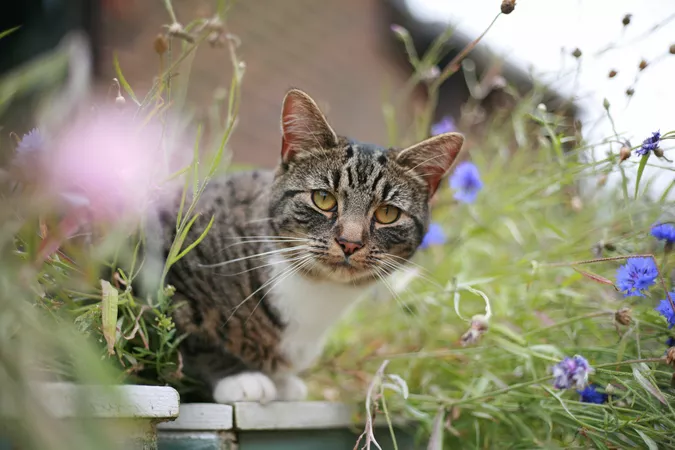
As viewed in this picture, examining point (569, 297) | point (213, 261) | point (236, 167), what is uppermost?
point (236, 167)

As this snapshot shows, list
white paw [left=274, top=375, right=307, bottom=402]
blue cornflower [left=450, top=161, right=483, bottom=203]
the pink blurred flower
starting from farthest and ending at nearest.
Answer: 1. blue cornflower [left=450, top=161, right=483, bottom=203]
2. white paw [left=274, top=375, right=307, bottom=402]
3. the pink blurred flower

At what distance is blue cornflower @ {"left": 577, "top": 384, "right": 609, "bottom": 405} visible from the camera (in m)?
1.09

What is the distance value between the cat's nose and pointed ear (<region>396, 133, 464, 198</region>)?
0.94 feet

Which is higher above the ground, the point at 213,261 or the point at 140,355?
the point at 213,261

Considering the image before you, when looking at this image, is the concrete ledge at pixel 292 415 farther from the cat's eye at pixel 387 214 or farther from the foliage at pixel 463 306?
the cat's eye at pixel 387 214

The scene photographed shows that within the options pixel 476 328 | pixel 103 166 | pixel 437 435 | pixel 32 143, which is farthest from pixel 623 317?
pixel 32 143

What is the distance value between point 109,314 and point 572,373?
2.60 ft

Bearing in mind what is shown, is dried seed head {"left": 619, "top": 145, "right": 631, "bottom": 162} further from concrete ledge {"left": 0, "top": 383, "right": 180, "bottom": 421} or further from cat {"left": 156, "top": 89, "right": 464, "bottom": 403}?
concrete ledge {"left": 0, "top": 383, "right": 180, "bottom": 421}

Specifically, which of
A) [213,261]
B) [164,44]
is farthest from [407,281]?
[164,44]

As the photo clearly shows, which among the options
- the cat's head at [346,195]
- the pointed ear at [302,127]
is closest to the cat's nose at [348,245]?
the cat's head at [346,195]

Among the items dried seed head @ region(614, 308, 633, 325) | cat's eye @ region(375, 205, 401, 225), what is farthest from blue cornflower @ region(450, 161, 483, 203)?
dried seed head @ region(614, 308, 633, 325)

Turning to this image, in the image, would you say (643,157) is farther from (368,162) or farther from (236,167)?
(236,167)

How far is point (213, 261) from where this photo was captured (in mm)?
1343

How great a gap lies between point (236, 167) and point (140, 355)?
101cm
